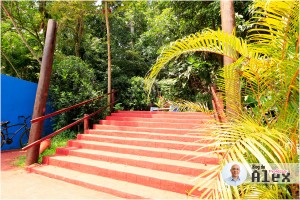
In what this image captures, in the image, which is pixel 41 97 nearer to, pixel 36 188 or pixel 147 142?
pixel 36 188

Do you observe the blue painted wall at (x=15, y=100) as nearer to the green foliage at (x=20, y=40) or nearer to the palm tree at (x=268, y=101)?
the green foliage at (x=20, y=40)

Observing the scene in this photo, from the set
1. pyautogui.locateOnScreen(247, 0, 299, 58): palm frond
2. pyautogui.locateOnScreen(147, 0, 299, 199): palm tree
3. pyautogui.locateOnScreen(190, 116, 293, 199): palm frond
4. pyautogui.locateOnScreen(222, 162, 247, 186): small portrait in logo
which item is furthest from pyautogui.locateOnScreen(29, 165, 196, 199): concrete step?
pyautogui.locateOnScreen(247, 0, 299, 58): palm frond

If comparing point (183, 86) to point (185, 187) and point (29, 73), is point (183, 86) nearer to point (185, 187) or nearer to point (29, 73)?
point (185, 187)

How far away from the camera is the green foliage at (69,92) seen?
24.6 ft

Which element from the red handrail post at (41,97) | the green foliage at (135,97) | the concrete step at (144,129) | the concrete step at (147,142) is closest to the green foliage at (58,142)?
the red handrail post at (41,97)

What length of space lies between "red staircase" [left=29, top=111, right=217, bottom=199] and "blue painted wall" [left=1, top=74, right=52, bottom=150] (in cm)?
270

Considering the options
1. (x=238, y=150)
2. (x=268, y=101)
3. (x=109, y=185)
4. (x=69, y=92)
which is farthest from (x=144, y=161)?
(x=69, y=92)

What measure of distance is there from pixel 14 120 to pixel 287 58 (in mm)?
7713

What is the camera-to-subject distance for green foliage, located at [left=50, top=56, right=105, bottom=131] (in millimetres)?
7508

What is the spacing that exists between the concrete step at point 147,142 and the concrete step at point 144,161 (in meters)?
0.41

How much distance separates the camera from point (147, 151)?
4656 millimetres

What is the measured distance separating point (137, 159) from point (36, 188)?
1.77 m

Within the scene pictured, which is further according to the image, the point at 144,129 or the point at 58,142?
the point at 58,142

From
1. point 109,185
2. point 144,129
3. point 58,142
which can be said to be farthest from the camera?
point 58,142
